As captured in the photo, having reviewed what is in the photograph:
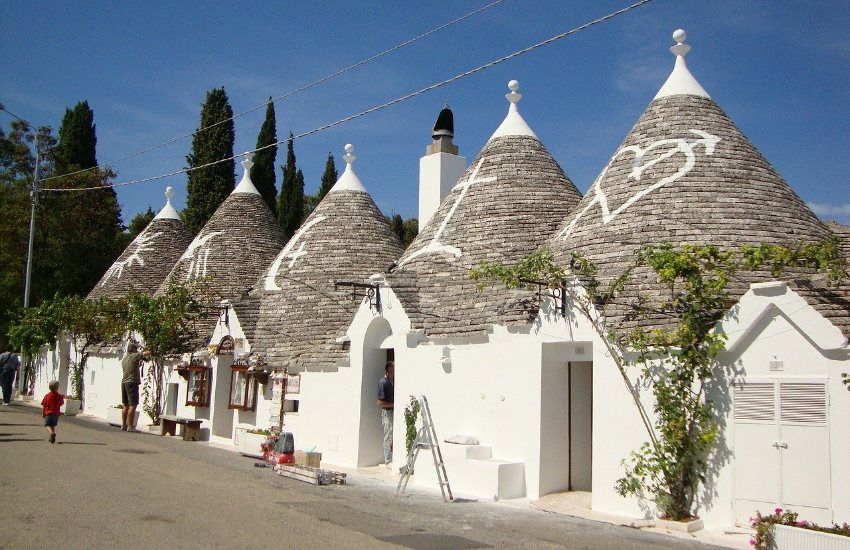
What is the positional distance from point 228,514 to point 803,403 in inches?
267

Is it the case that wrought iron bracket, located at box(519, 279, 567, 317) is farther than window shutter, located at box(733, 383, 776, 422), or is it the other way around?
wrought iron bracket, located at box(519, 279, 567, 317)

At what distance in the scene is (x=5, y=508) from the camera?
29.1 ft

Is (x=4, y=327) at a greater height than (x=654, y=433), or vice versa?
(x=4, y=327)

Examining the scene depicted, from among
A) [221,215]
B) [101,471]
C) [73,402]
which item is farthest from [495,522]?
[73,402]

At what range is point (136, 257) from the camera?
29.7m

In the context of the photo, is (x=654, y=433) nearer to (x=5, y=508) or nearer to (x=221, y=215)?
(x=5, y=508)

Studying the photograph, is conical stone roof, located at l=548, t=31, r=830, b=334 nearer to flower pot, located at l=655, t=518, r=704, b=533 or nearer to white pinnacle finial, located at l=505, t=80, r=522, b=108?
flower pot, located at l=655, t=518, r=704, b=533

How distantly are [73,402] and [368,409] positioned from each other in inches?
574

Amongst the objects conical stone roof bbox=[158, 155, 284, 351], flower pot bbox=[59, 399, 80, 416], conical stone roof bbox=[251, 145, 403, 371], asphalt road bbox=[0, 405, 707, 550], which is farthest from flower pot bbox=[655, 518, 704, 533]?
flower pot bbox=[59, 399, 80, 416]

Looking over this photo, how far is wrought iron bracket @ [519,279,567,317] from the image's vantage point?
464 inches

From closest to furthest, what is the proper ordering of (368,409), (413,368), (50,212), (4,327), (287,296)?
(413,368) < (368,409) < (287,296) < (50,212) < (4,327)

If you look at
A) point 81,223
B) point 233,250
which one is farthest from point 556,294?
point 81,223

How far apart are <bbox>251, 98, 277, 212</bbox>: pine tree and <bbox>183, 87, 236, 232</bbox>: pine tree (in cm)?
142

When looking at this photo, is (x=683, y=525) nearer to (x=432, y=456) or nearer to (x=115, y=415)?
(x=432, y=456)
